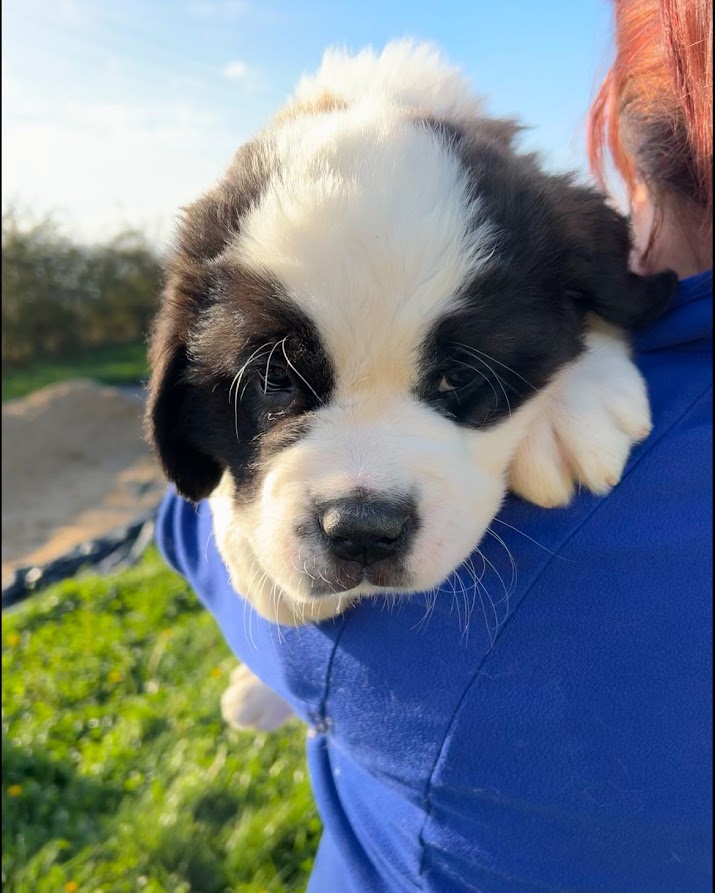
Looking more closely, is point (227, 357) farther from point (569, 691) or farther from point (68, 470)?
point (68, 470)

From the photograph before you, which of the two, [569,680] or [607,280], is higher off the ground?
[607,280]

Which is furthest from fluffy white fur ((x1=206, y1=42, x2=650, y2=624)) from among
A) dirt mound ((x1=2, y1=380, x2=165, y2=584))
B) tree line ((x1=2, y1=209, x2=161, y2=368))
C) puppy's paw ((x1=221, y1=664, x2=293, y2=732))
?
tree line ((x1=2, y1=209, x2=161, y2=368))

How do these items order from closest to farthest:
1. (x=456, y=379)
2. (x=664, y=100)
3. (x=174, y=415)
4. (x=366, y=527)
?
(x=366, y=527), (x=456, y=379), (x=664, y=100), (x=174, y=415)

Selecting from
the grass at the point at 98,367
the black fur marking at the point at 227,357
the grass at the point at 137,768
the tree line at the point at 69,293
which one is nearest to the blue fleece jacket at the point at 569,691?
the black fur marking at the point at 227,357

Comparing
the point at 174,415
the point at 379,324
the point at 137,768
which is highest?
the point at 379,324

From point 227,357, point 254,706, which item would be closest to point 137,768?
point 254,706

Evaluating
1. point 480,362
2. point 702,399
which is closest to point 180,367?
point 480,362
